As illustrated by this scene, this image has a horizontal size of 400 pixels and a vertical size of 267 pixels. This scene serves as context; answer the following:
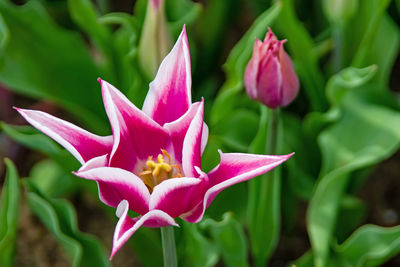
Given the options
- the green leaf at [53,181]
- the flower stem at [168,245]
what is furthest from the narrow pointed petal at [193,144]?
the green leaf at [53,181]

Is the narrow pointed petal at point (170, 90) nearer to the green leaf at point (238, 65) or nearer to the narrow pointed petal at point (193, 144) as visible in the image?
the narrow pointed petal at point (193, 144)

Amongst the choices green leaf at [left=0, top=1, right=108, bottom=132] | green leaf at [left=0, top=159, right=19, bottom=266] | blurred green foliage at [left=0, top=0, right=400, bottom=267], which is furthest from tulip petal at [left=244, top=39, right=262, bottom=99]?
green leaf at [left=0, top=1, right=108, bottom=132]

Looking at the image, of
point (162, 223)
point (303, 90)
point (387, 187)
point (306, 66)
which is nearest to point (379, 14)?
point (306, 66)

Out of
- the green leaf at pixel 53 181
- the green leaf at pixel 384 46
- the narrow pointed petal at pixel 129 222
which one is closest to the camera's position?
the narrow pointed petal at pixel 129 222

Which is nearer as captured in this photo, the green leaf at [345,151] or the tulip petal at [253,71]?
the tulip petal at [253,71]

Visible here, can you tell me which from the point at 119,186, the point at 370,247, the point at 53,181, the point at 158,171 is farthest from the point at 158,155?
the point at 53,181

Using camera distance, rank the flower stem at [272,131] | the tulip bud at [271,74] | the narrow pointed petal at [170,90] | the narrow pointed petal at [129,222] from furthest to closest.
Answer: the flower stem at [272,131]
the tulip bud at [271,74]
the narrow pointed petal at [170,90]
the narrow pointed petal at [129,222]

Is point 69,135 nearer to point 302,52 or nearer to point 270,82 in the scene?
point 270,82
